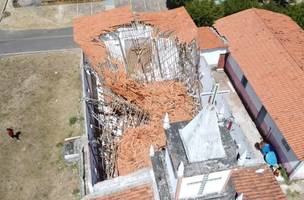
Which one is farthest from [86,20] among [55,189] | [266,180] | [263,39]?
[266,180]

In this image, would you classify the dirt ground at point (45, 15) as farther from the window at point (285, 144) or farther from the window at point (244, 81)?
the window at point (285, 144)

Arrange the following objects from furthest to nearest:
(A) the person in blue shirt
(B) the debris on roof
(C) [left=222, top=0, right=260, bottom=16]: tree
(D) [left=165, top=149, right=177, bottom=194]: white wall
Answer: (C) [left=222, top=0, right=260, bottom=16]: tree
(A) the person in blue shirt
(B) the debris on roof
(D) [left=165, top=149, right=177, bottom=194]: white wall

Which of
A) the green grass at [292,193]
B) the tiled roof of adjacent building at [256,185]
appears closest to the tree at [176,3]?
the green grass at [292,193]

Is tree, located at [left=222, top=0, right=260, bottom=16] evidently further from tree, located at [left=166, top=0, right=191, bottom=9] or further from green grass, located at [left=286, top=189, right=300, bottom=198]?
green grass, located at [left=286, top=189, right=300, bottom=198]

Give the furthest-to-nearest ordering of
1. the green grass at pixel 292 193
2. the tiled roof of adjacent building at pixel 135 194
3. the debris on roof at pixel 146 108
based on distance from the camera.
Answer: the green grass at pixel 292 193, the debris on roof at pixel 146 108, the tiled roof of adjacent building at pixel 135 194

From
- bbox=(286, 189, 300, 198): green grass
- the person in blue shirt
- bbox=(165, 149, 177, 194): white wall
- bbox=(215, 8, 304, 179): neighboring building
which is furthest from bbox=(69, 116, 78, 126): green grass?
bbox=(286, 189, 300, 198): green grass

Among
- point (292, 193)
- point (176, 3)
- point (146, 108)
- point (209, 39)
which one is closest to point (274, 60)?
point (209, 39)
